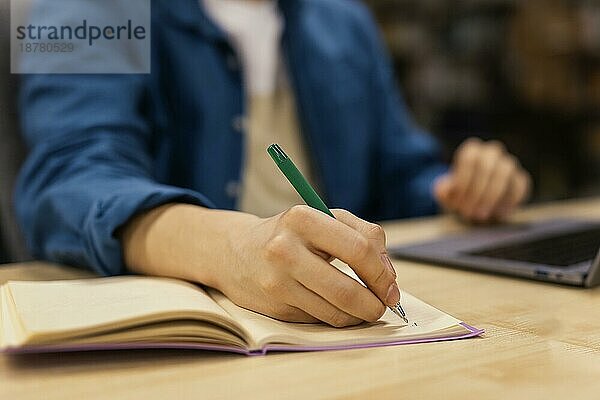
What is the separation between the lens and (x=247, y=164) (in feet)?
3.35

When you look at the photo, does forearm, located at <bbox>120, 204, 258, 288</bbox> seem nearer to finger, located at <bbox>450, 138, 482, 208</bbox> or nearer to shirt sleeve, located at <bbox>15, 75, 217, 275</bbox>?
shirt sleeve, located at <bbox>15, 75, 217, 275</bbox>

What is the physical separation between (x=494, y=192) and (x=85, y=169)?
0.49m

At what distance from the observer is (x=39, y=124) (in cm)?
82

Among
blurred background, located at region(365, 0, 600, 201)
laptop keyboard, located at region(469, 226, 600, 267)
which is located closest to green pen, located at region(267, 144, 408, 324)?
laptop keyboard, located at region(469, 226, 600, 267)

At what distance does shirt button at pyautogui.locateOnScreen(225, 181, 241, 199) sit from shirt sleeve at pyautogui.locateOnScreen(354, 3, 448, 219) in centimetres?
30

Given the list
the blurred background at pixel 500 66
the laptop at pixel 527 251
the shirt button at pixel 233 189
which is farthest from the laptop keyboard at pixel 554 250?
the blurred background at pixel 500 66

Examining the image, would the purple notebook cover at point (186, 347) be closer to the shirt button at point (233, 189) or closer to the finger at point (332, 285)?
the finger at point (332, 285)

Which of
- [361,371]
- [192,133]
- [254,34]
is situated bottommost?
[361,371]

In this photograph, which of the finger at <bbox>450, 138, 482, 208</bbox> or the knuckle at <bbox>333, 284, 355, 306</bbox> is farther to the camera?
the finger at <bbox>450, 138, 482, 208</bbox>

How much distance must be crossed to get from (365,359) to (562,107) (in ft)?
7.45

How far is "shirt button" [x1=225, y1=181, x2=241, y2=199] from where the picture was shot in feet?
3.28

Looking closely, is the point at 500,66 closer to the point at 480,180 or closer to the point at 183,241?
the point at 480,180

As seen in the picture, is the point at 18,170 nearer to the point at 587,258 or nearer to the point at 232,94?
the point at 232,94

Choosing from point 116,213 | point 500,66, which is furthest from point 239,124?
point 500,66
